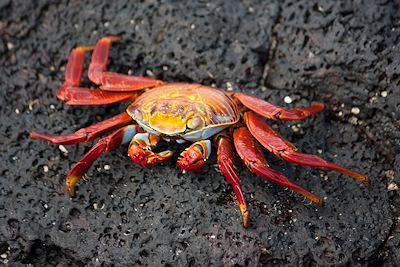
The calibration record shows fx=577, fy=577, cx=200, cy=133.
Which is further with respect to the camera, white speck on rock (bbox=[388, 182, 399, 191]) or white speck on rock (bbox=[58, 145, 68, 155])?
white speck on rock (bbox=[58, 145, 68, 155])

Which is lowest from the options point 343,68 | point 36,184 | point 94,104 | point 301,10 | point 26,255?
point 26,255

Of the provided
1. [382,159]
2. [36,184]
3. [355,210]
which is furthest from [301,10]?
[36,184]

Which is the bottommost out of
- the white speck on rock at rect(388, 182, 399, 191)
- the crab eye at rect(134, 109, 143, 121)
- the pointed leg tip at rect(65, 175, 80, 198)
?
the pointed leg tip at rect(65, 175, 80, 198)

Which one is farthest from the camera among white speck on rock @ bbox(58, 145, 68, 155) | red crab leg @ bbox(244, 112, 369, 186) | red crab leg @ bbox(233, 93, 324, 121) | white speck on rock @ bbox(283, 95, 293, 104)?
white speck on rock @ bbox(283, 95, 293, 104)

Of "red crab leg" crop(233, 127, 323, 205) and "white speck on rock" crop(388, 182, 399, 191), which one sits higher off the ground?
"red crab leg" crop(233, 127, 323, 205)

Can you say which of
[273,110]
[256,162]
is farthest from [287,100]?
[256,162]

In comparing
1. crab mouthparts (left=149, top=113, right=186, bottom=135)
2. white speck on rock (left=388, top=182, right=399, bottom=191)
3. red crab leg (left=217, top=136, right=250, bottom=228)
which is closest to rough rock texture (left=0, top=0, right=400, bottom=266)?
white speck on rock (left=388, top=182, right=399, bottom=191)

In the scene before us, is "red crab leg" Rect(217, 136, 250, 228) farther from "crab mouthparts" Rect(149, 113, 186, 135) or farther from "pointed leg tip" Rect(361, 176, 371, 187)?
"pointed leg tip" Rect(361, 176, 371, 187)

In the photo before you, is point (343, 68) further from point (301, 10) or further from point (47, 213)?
point (47, 213)
